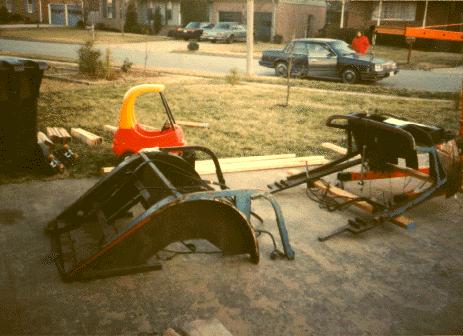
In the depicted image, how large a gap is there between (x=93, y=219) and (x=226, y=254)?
67.6 inches

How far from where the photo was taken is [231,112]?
11852mm

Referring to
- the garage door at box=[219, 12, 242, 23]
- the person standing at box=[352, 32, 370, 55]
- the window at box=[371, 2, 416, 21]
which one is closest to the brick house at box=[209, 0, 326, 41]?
the garage door at box=[219, 12, 242, 23]

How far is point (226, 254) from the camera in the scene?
454 cm

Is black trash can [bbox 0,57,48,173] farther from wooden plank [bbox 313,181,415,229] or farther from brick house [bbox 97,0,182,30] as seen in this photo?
brick house [bbox 97,0,182,30]

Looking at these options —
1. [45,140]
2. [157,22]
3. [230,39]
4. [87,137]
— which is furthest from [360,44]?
[157,22]

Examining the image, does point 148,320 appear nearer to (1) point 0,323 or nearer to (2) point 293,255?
(1) point 0,323

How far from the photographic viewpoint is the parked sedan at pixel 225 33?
1447 inches

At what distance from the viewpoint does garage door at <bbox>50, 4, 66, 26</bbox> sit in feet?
195

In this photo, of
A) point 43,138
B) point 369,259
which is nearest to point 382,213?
point 369,259

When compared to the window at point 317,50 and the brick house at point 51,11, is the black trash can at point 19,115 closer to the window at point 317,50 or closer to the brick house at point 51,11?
the window at point 317,50

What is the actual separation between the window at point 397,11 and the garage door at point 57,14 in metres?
37.6

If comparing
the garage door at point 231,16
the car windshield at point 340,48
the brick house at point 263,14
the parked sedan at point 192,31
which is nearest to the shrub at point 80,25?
the brick house at point 263,14

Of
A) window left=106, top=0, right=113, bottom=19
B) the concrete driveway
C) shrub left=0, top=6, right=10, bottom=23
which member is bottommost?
the concrete driveway

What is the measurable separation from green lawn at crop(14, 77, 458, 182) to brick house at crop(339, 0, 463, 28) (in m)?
26.9
